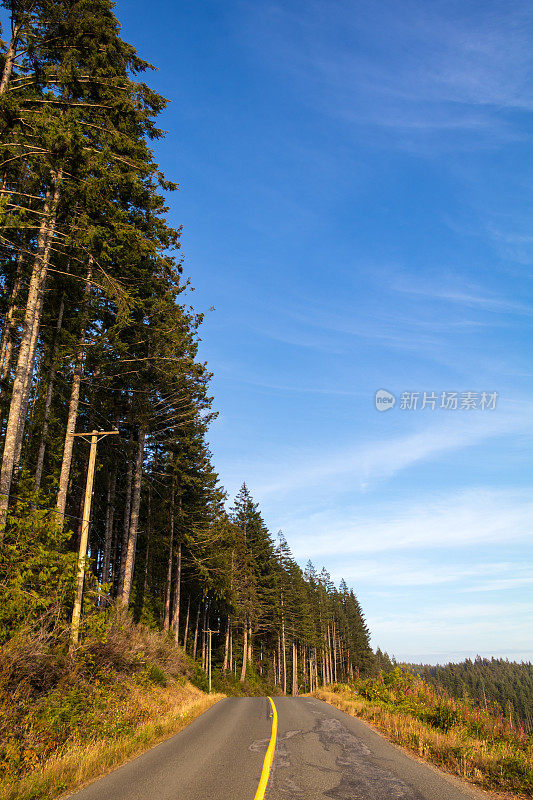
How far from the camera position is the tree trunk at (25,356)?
39.5 ft

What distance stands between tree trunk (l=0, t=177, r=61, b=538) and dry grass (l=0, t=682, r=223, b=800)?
5257mm

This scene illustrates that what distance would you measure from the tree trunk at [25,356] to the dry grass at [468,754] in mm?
10939

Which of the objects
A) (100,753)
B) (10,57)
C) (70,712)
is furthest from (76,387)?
(100,753)

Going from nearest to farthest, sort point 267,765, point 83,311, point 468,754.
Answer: point 267,765
point 468,754
point 83,311

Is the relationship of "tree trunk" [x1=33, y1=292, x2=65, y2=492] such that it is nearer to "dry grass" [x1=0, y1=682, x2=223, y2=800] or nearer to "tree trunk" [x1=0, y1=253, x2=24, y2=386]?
"tree trunk" [x1=0, y1=253, x2=24, y2=386]

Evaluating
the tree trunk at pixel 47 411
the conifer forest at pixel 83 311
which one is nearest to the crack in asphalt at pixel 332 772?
the conifer forest at pixel 83 311

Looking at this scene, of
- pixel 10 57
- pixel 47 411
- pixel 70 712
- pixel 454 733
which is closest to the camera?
pixel 70 712

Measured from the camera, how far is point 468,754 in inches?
351

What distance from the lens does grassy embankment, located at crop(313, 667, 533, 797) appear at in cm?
798

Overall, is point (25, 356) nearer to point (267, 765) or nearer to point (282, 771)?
point (267, 765)

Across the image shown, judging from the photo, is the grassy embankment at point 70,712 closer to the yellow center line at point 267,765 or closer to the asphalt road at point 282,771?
the asphalt road at point 282,771

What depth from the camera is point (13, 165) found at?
43.7 ft

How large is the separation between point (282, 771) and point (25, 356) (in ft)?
39.0

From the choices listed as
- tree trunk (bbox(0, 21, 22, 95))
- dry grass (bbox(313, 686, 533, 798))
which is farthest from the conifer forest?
dry grass (bbox(313, 686, 533, 798))
